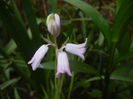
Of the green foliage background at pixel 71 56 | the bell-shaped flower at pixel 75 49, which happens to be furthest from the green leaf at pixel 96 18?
the bell-shaped flower at pixel 75 49

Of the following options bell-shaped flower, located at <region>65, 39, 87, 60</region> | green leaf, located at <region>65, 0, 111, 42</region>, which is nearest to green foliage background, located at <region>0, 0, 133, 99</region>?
green leaf, located at <region>65, 0, 111, 42</region>

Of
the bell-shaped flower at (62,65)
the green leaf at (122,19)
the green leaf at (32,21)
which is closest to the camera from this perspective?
the bell-shaped flower at (62,65)

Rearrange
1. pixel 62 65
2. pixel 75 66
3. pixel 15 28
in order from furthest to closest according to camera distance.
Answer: pixel 15 28
pixel 75 66
pixel 62 65

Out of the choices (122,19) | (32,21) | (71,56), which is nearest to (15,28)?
(32,21)

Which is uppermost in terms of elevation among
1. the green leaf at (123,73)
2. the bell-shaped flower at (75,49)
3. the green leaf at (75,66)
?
the bell-shaped flower at (75,49)

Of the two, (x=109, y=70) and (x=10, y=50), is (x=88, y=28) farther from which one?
(x=109, y=70)

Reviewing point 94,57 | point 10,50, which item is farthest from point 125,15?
point 10,50

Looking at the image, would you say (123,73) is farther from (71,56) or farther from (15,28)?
(15,28)

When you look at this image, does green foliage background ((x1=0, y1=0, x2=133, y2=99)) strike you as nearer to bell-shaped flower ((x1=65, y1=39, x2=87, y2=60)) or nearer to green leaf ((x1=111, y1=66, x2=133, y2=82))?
green leaf ((x1=111, y1=66, x2=133, y2=82))

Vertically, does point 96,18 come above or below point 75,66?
above

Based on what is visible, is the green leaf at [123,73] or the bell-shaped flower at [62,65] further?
the green leaf at [123,73]

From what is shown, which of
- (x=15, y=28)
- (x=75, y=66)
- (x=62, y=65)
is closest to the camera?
(x=62, y=65)

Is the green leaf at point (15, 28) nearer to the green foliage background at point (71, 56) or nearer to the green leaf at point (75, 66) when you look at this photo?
the green foliage background at point (71, 56)
